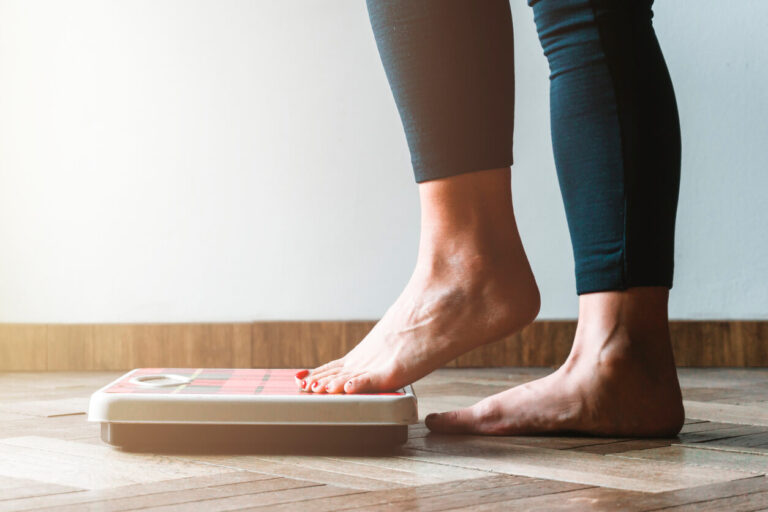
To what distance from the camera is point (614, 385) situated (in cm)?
74

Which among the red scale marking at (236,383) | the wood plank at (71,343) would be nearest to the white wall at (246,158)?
the wood plank at (71,343)

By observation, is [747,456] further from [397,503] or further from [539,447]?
[397,503]

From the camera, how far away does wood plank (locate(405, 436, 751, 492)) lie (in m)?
0.55

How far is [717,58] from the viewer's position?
1619mm

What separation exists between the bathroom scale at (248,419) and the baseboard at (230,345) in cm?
89

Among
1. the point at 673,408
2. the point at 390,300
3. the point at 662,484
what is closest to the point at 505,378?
the point at 390,300

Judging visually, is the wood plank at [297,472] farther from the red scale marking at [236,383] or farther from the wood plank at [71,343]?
the wood plank at [71,343]

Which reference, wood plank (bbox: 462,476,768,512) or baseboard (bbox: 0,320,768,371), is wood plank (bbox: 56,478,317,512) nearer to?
wood plank (bbox: 462,476,768,512)

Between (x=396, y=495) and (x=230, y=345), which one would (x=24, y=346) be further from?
(x=396, y=495)

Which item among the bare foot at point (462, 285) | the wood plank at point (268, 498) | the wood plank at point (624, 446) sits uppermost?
the bare foot at point (462, 285)

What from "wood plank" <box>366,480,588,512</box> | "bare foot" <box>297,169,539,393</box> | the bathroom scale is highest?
"bare foot" <box>297,169,539,393</box>

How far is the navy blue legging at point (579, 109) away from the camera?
2.45ft

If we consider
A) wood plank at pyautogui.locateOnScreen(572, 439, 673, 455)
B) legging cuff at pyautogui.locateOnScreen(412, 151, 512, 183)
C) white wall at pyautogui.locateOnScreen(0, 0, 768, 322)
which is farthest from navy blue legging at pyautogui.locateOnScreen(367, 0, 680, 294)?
white wall at pyautogui.locateOnScreen(0, 0, 768, 322)

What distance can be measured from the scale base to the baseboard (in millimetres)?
910
